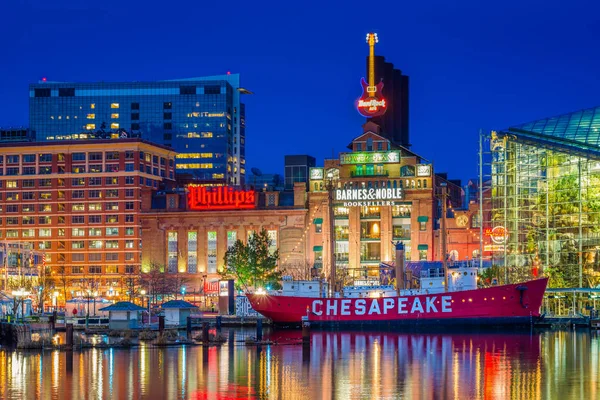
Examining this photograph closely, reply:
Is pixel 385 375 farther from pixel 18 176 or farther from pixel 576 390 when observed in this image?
pixel 18 176

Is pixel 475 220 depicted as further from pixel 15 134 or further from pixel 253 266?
pixel 15 134

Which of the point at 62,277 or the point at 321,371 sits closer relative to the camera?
the point at 321,371

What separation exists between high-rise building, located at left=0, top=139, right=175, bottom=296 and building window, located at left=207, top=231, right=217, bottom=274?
491 inches

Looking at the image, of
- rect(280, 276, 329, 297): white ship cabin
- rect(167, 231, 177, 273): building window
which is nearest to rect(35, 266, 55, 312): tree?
rect(167, 231, 177, 273): building window

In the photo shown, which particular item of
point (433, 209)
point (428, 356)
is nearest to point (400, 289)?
point (428, 356)

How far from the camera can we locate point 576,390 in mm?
58656

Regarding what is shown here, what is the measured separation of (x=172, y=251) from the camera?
165m

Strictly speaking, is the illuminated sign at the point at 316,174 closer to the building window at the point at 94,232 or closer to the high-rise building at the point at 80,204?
the high-rise building at the point at 80,204

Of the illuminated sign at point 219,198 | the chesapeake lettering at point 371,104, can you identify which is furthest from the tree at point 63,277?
the chesapeake lettering at point 371,104

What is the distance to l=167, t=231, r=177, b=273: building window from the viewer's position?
6491 inches

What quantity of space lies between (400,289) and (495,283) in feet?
36.8

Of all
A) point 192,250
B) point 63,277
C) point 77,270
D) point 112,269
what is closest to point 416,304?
point 192,250

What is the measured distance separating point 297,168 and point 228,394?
138649 mm

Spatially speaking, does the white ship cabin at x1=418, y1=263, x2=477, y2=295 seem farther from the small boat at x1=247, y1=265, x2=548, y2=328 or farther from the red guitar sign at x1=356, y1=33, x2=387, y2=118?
the red guitar sign at x1=356, y1=33, x2=387, y2=118
